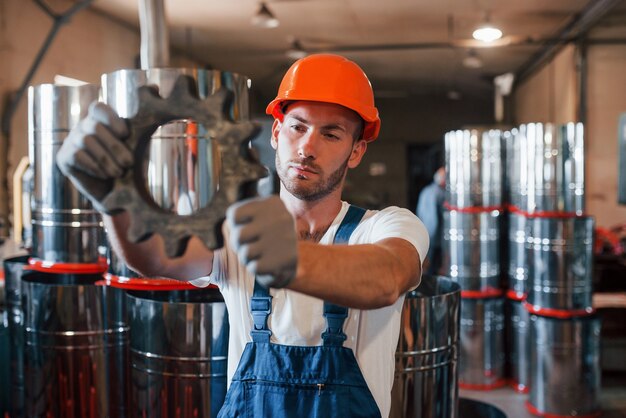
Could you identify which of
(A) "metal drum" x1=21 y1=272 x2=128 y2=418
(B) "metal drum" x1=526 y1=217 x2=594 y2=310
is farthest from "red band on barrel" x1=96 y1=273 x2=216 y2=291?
(B) "metal drum" x1=526 y1=217 x2=594 y2=310

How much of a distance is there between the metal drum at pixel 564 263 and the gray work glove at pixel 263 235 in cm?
430

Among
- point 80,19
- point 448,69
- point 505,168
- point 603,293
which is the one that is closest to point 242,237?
point 505,168

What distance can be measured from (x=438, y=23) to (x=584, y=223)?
17.1 ft

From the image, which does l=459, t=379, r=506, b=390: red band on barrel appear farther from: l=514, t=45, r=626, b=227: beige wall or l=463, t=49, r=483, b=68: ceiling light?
l=463, t=49, r=483, b=68: ceiling light

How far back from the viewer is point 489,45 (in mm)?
10141

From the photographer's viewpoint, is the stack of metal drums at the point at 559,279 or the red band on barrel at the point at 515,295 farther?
the red band on barrel at the point at 515,295

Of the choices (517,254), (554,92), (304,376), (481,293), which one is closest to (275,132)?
(304,376)

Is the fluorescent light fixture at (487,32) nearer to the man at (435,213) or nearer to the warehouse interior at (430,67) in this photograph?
the warehouse interior at (430,67)

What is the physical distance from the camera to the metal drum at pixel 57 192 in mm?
2936

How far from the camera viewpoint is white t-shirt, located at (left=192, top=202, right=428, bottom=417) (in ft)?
5.82

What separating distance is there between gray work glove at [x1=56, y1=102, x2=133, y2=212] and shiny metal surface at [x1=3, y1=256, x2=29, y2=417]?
2432 mm

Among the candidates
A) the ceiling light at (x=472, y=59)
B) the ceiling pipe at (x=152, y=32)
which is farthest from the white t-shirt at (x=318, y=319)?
the ceiling light at (x=472, y=59)

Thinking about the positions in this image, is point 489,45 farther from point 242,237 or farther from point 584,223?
point 242,237

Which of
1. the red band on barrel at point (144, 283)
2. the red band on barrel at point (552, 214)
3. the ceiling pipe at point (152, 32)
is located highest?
the ceiling pipe at point (152, 32)
